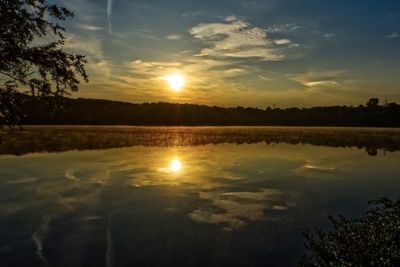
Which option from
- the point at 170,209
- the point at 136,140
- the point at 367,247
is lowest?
the point at 170,209

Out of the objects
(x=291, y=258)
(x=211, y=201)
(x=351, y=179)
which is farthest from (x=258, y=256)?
(x=351, y=179)

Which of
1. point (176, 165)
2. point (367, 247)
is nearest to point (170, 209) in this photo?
point (367, 247)

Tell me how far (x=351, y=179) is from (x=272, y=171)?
6164 mm

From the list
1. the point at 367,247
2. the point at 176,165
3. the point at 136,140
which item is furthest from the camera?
the point at 136,140

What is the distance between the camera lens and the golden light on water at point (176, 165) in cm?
3147

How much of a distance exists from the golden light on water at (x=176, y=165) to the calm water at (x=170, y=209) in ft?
0.31

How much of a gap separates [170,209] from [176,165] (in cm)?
1605

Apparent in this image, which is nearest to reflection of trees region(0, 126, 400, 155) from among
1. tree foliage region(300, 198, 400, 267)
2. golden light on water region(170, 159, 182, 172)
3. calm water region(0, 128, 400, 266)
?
calm water region(0, 128, 400, 266)

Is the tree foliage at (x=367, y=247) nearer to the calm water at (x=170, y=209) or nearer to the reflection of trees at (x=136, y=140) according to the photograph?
the calm water at (x=170, y=209)

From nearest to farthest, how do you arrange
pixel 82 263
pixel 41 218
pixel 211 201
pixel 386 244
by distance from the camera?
pixel 386 244 < pixel 82 263 < pixel 41 218 < pixel 211 201

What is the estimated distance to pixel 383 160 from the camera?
3912cm

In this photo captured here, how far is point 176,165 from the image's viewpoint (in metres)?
34.0

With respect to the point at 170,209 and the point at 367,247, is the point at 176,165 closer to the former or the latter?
the point at 170,209

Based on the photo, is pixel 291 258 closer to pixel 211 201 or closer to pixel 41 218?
pixel 211 201
